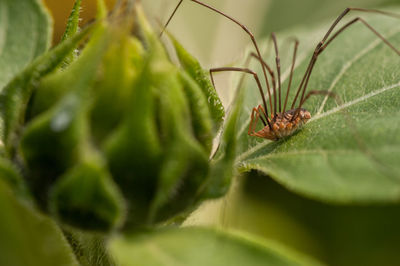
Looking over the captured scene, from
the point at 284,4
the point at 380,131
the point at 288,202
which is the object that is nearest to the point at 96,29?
the point at 380,131

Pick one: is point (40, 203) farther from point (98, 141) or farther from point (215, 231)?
point (215, 231)

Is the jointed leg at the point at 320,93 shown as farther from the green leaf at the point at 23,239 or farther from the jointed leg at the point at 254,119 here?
the green leaf at the point at 23,239

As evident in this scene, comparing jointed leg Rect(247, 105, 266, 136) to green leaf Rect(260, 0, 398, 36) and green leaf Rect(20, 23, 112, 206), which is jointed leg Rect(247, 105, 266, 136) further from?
green leaf Rect(260, 0, 398, 36)

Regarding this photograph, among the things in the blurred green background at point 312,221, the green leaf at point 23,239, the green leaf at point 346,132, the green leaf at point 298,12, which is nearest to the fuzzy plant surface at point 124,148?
the green leaf at point 346,132

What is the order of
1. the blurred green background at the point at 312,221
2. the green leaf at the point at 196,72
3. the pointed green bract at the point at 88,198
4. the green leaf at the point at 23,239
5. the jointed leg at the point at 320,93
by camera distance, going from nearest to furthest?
the pointed green bract at the point at 88,198
the green leaf at the point at 196,72
the jointed leg at the point at 320,93
the green leaf at the point at 23,239
the blurred green background at the point at 312,221

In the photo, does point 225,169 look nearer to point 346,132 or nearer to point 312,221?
point 346,132
